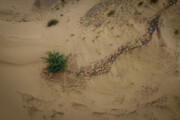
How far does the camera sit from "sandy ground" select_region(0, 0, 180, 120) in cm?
359

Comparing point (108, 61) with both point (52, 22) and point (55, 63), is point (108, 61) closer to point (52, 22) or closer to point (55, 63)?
point (55, 63)

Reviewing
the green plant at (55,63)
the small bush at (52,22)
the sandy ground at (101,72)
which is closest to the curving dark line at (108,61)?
the sandy ground at (101,72)

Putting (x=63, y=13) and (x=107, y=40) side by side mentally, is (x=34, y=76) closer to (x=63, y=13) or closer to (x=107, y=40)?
(x=107, y=40)

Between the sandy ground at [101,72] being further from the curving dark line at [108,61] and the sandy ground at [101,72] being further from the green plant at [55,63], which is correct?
the green plant at [55,63]

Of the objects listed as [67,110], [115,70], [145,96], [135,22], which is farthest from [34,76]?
[135,22]

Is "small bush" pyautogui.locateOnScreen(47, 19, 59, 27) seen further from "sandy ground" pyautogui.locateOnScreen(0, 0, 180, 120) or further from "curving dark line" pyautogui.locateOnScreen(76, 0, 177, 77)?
"curving dark line" pyautogui.locateOnScreen(76, 0, 177, 77)

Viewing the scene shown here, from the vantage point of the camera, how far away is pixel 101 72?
13.4 ft

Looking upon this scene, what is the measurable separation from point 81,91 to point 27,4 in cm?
948

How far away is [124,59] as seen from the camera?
4.15m

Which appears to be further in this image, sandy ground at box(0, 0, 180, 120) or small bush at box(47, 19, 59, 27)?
small bush at box(47, 19, 59, 27)

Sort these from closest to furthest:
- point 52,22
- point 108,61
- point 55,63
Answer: point 55,63 < point 108,61 < point 52,22

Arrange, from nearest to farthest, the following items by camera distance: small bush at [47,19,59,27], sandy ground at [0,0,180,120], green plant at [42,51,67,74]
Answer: sandy ground at [0,0,180,120]
green plant at [42,51,67,74]
small bush at [47,19,59,27]

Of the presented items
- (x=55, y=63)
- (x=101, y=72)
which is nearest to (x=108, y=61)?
(x=101, y=72)

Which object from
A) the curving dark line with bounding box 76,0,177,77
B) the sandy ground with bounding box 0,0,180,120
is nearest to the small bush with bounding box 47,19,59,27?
the sandy ground with bounding box 0,0,180,120
